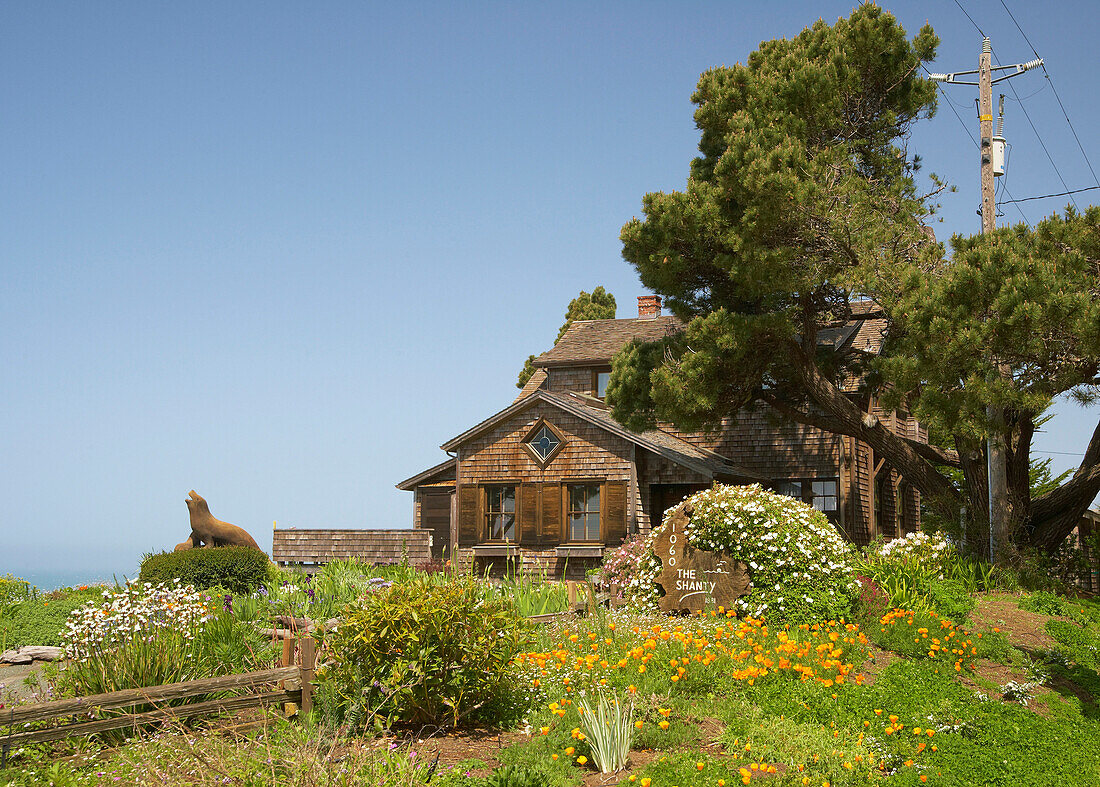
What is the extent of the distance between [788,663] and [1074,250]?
1033 cm

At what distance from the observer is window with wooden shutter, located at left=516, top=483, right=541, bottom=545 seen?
23297 mm

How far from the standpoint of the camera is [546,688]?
8406mm

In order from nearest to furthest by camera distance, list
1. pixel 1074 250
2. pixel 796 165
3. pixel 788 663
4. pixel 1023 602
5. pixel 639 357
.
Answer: pixel 788 663, pixel 1023 602, pixel 1074 250, pixel 796 165, pixel 639 357

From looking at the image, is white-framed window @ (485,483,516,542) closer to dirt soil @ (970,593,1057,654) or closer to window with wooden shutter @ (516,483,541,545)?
window with wooden shutter @ (516,483,541,545)

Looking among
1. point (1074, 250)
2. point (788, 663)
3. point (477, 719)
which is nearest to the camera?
point (477, 719)

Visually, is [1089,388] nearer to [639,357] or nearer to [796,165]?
[796,165]

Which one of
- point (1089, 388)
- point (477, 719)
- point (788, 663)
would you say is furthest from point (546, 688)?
point (1089, 388)

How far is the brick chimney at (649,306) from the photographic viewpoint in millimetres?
30953

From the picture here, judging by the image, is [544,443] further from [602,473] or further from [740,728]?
[740,728]

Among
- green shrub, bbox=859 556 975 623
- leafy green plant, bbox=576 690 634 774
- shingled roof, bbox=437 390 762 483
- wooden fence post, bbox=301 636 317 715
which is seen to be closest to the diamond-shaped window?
shingled roof, bbox=437 390 762 483

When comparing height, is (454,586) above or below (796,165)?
below

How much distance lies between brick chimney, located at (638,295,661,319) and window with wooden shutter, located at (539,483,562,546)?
947 cm

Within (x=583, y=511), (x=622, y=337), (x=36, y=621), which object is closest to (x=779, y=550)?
(x=36, y=621)

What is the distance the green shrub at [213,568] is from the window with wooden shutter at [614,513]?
8441mm
